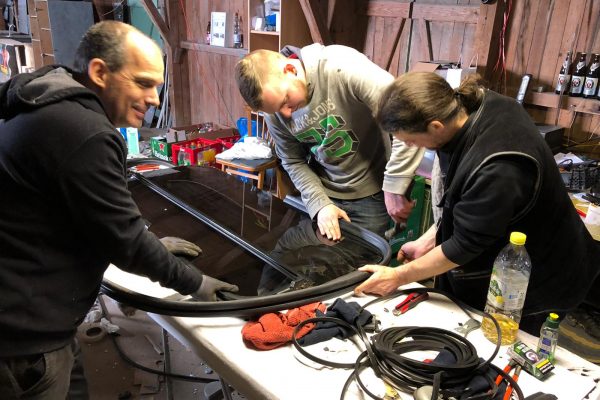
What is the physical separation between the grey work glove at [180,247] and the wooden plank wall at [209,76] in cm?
309

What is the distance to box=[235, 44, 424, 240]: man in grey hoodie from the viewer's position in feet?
5.01

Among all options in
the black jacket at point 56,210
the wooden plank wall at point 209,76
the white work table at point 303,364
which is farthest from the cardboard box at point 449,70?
the wooden plank wall at point 209,76

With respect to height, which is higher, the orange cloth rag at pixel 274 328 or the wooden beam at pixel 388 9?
the wooden beam at pixel 388 9

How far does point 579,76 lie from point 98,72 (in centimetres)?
241

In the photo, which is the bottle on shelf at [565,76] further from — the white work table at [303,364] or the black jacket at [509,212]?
Result: the white work table at [303,364]

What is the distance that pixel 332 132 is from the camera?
67.4 inches

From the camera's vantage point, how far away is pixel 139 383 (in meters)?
1.96

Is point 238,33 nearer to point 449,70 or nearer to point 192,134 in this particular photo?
point 192,134

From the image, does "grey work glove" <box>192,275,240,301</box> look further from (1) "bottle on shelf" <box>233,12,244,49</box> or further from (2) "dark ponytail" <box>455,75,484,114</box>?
(1) "bottle on shelf" <box>233,12,244,49</box>

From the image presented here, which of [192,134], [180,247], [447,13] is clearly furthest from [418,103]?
[192,134]

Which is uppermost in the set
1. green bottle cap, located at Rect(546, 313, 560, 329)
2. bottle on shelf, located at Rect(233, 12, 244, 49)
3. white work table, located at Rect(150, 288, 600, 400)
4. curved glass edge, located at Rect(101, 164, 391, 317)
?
bottle on shelf, located at Rect(233, 12, 244, 49)

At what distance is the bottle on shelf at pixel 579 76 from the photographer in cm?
236

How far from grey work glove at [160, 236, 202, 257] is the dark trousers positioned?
0.40m

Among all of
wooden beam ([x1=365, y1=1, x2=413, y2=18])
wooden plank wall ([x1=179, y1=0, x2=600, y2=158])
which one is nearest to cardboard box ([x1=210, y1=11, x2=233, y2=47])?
wooden plank wall ([x1=179, y1=0, x2=600, y2=158])
